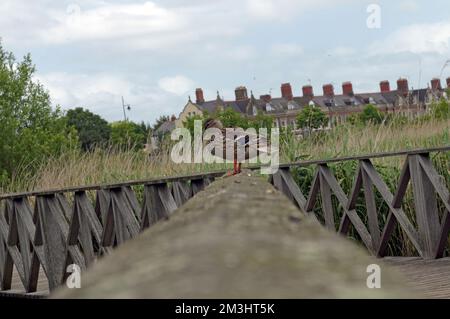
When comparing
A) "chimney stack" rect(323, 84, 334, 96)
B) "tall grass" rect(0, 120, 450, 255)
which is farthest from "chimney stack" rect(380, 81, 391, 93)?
"tall grass" rect(0, 120, 450, 255)

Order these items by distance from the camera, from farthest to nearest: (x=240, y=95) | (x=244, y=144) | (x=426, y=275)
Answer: (x=240, y=95), (x=426, y=275), (x=244, y=144)

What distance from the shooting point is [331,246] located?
191 cm

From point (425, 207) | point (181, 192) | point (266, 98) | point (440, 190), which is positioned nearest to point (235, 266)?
point (440, 190)

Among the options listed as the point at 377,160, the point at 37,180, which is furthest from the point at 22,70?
the point at 377,160

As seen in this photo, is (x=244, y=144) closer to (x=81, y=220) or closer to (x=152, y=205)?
(x=152, y=205)

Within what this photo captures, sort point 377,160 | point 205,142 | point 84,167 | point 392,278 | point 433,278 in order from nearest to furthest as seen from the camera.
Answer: point 392,278
point 433,278
point 205,142
point 377,160
point 84,167

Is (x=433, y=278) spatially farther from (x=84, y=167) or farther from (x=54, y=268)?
(x=84, y=167)

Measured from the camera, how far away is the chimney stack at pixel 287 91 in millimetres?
137375

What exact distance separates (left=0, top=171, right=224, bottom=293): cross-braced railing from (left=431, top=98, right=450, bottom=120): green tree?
4.99m

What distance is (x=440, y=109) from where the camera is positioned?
16859 millimetres

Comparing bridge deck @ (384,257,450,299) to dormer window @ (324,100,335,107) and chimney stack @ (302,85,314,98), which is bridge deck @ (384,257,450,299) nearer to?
dormer window @ (324,100,335,107)

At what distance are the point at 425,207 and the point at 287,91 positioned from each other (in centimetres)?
12852
